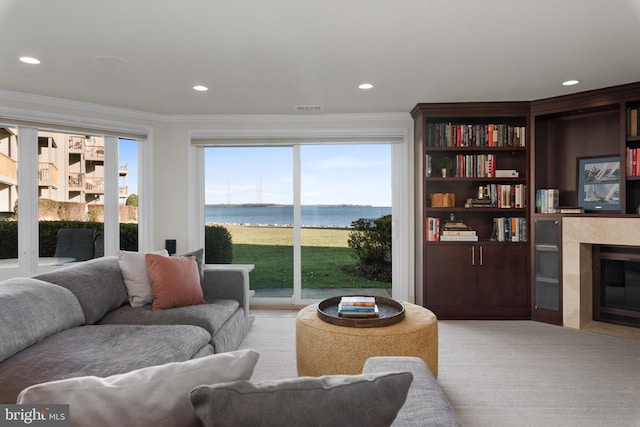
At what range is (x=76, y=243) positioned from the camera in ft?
14.2

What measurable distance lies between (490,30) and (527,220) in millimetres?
2488

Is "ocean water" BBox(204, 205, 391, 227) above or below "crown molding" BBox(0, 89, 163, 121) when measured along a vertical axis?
below

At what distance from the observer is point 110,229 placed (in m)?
4.51

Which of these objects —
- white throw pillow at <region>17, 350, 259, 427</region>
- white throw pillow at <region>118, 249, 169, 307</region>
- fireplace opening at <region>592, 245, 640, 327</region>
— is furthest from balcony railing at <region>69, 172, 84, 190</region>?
fireplace opening at <region>592, 245, 640, 327</region>

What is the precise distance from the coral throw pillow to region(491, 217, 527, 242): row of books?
127 inches

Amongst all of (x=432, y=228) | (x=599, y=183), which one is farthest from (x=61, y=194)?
(x=599, y=183)

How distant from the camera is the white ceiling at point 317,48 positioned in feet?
7.27

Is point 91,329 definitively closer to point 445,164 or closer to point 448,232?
point 448,232

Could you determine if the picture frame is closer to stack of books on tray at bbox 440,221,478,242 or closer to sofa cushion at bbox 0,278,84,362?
stack of books on tray at bbox 440,221,478,242

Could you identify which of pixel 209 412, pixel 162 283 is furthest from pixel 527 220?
pixel 209 412

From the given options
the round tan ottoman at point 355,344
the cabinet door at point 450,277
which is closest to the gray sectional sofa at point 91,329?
the round tan ottoman at point 355,344

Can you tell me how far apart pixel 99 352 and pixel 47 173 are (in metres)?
3.01

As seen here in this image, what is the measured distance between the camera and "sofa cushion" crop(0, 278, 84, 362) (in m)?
1.91

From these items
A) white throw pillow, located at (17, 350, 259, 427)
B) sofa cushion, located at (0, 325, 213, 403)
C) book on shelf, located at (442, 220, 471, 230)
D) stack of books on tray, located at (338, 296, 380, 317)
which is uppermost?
book on shelf, located at (442, 220, 471, 230)
